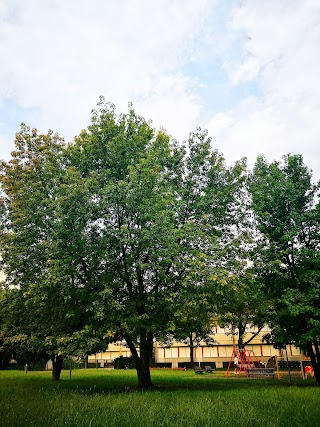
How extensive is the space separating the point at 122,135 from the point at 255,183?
875 cm

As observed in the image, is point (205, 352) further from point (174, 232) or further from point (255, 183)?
point (174, 232)

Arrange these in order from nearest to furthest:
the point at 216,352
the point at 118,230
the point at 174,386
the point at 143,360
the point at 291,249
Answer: the point at 118,230, the point at 143,360, the point at 174,386, the point at 291,249, the point at 216,352

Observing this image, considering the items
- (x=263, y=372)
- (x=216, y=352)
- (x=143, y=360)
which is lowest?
(x=263, y=372)

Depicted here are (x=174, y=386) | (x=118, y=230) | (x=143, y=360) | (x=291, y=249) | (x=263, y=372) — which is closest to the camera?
(x=118, y=230)

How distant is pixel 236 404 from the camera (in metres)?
11.3

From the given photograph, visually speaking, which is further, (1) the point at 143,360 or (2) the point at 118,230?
→ (1) the point at 143,360

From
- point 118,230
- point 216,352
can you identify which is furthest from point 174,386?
point 216,352

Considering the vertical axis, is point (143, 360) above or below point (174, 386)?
above

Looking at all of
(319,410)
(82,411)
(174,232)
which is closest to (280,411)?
(319,410)

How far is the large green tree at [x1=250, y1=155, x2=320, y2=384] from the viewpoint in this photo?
19.9m

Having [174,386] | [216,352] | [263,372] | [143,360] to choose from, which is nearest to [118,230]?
[143,360]

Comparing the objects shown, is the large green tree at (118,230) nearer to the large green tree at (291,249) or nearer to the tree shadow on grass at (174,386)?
the tree shadow on grass at (174,386)

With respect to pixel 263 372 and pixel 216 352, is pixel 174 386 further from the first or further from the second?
pixel 216 352

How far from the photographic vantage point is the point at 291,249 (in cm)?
2120
